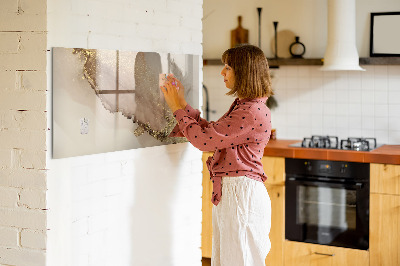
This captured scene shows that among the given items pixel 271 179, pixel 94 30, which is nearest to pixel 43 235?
pixel 94 30

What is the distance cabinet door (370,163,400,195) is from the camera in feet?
13.1

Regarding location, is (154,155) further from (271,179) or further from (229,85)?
(271,179)

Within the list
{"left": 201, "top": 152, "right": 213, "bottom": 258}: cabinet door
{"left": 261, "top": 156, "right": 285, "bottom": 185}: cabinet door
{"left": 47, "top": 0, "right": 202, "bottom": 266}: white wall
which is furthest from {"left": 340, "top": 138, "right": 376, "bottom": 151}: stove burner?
{"left": 47, "top": 0, "right": 202, "bottom": 266}: white wall

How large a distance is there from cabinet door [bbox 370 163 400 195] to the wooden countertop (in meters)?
0.04

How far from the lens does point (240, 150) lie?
9.11 ft

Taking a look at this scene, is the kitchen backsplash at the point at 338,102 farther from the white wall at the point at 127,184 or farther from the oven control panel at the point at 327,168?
the white wall at the point at 127,184

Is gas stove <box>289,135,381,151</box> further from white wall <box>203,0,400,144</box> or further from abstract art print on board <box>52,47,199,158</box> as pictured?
abstract art print on board <box>52,47,199,158</box>

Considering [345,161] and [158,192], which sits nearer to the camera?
[158,192]

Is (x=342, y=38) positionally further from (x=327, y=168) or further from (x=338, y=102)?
(x=327, y=168)

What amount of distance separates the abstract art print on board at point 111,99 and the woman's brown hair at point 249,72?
36 centimetres

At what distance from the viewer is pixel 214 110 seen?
532cm

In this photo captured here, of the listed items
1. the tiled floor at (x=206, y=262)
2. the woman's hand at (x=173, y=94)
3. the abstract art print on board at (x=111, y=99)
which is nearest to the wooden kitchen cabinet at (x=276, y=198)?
the tiled floor at (x=206, y=262)

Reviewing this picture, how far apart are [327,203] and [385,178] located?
462 millimetres

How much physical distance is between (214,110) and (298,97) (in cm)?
76
